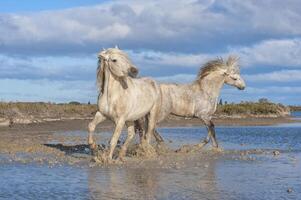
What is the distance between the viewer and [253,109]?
59281mm

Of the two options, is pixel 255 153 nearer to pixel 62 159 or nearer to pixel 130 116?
pixel 130 116

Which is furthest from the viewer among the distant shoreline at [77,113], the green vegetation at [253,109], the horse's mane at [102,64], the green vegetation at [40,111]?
the green vegetation at [253,109]

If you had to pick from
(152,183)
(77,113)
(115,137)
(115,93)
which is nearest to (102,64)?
(115,93)

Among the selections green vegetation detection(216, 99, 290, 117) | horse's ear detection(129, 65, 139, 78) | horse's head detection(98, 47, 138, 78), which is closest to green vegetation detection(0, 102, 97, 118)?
green vegetation detection(216, 99, 290, 117)

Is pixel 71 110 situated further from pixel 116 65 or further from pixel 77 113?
pixel 116 65

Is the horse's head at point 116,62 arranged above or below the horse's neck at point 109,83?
above

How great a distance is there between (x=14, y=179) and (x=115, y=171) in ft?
6.81

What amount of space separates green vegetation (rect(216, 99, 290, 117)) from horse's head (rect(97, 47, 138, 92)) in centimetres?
4099

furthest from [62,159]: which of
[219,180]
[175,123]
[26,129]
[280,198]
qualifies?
[175,123]

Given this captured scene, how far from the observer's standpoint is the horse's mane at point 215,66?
18.0 m

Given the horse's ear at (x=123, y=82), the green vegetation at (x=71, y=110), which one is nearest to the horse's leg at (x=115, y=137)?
the horse's ear at (x=123, y=82)

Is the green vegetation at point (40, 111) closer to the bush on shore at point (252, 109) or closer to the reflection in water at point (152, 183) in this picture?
the bush on shore at point (252, 109)

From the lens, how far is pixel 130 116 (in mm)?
14141

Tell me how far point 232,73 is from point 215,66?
0.58m
